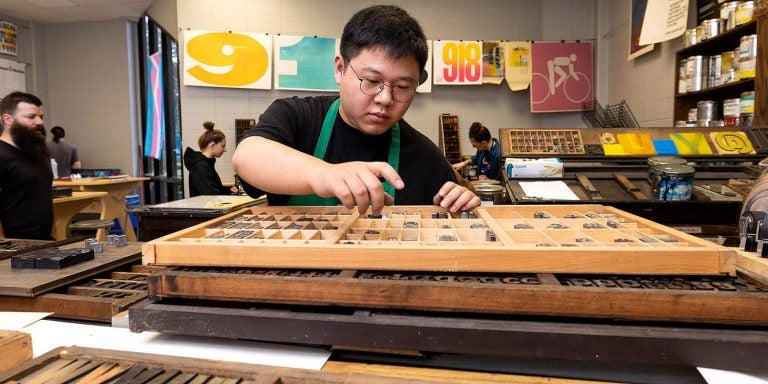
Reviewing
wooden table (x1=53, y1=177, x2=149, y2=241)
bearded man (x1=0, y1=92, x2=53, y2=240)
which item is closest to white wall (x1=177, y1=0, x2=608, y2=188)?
wooden table (x1=53, y1=177, x2=149, y2=241)

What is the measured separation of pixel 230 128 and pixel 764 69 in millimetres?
5960

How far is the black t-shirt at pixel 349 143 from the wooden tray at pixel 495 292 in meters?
0.69

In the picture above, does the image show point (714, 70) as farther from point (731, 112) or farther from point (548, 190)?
point (548, 190)

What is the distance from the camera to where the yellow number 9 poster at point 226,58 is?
6.12 meters

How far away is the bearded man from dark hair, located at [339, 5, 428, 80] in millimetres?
3317

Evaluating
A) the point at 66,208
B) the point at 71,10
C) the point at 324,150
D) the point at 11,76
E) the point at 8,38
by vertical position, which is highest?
the point at 71,10

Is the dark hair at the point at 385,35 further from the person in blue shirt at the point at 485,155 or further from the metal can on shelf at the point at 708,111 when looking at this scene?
the person in blue shirt at the point at 485,155

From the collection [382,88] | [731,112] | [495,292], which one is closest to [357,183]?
[495,292]

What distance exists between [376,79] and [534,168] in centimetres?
206

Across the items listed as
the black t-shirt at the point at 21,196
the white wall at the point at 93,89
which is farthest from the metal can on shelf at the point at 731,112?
A: the white wall at the point at 93,89

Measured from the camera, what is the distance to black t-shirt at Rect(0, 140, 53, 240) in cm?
332

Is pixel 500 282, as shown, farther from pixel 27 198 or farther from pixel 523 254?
pixel 27 198

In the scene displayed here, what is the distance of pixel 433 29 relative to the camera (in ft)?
22.1

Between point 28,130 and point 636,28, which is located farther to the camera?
point 636,28
